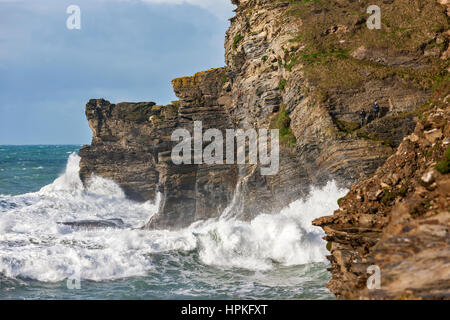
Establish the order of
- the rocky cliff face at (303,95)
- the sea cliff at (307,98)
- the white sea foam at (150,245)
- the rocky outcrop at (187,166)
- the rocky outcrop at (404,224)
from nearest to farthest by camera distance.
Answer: the rocky outcrop at (404,224), the white sea foam at (150,245), the sea cliff at (307,98), the rocky cliff face at (303,95), the rocky outcrop at (187,166)

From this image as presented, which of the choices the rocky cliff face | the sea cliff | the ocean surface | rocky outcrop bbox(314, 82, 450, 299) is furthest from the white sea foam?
rocky outcrop bbox(314, 82, 450, 299)

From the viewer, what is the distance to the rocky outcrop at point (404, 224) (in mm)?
7695

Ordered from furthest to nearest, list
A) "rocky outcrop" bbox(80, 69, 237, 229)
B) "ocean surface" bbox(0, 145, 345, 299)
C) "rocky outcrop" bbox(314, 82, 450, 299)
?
"rocky outcrop" bbox(80, 69, 237, 229), "ocean surface" bbox(0, 145, 345, 299), "rocky outcrop" bbox(314, 82, 450, 299)

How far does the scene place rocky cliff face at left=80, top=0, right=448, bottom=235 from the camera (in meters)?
24.6

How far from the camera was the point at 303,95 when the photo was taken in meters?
27.0

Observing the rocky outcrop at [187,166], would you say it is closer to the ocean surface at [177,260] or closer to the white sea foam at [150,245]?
the ocean surface at [177,260]

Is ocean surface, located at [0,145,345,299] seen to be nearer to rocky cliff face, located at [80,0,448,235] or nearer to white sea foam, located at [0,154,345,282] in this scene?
white sea foam, located at [0,154,345,282]

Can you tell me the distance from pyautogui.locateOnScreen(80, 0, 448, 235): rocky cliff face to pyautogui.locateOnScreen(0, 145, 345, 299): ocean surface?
2.21 metres

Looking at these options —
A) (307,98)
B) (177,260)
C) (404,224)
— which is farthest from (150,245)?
(404,224)

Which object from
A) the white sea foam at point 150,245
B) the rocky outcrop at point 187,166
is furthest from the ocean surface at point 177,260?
the rocky outcrop at point 187,166

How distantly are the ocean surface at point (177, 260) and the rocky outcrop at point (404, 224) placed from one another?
5651mm

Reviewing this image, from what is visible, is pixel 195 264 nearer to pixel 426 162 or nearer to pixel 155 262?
pixel 155 262
